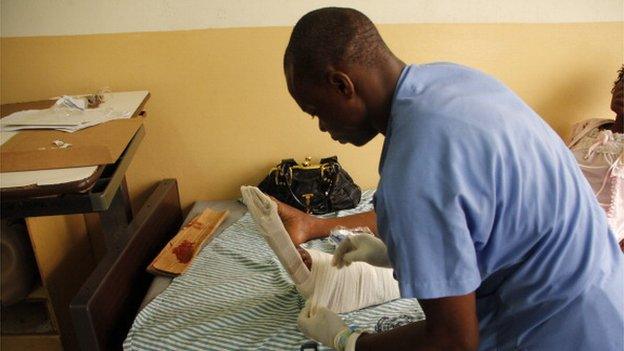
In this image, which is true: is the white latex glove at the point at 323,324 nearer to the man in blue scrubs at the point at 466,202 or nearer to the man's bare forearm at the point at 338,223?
the man in blue scrubs at the point at 466,202

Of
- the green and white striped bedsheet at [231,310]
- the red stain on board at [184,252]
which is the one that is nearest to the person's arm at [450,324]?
the green and white striped bedsheet at [231,310]

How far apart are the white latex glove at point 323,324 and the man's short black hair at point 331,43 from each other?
0.58 meters

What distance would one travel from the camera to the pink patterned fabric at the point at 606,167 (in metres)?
1.84

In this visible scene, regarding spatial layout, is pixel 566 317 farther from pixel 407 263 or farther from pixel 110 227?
pixel 110 227

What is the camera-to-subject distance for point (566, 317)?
792 millimetres

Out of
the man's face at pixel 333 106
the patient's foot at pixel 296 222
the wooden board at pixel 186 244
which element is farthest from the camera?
the patient's foot at pixel 296 222

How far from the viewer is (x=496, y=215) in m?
0.69

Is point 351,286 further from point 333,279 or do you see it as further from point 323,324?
point 323,324

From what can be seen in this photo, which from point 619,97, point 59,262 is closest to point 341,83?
point 59,262

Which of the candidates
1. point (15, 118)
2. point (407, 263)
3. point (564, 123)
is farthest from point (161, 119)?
point (564, 123)

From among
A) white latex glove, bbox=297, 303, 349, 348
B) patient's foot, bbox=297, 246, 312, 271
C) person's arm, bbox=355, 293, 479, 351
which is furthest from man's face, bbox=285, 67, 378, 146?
patient's foot, bbox=297, 246, 312, 271

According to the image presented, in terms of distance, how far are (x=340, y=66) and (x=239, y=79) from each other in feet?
4.71

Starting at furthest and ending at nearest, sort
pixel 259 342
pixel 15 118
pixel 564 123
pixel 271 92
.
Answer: pixel 564 123 → pixel 271 92 → pixel 15 118 → pixel 259 342

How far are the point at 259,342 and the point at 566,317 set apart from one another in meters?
0.78
